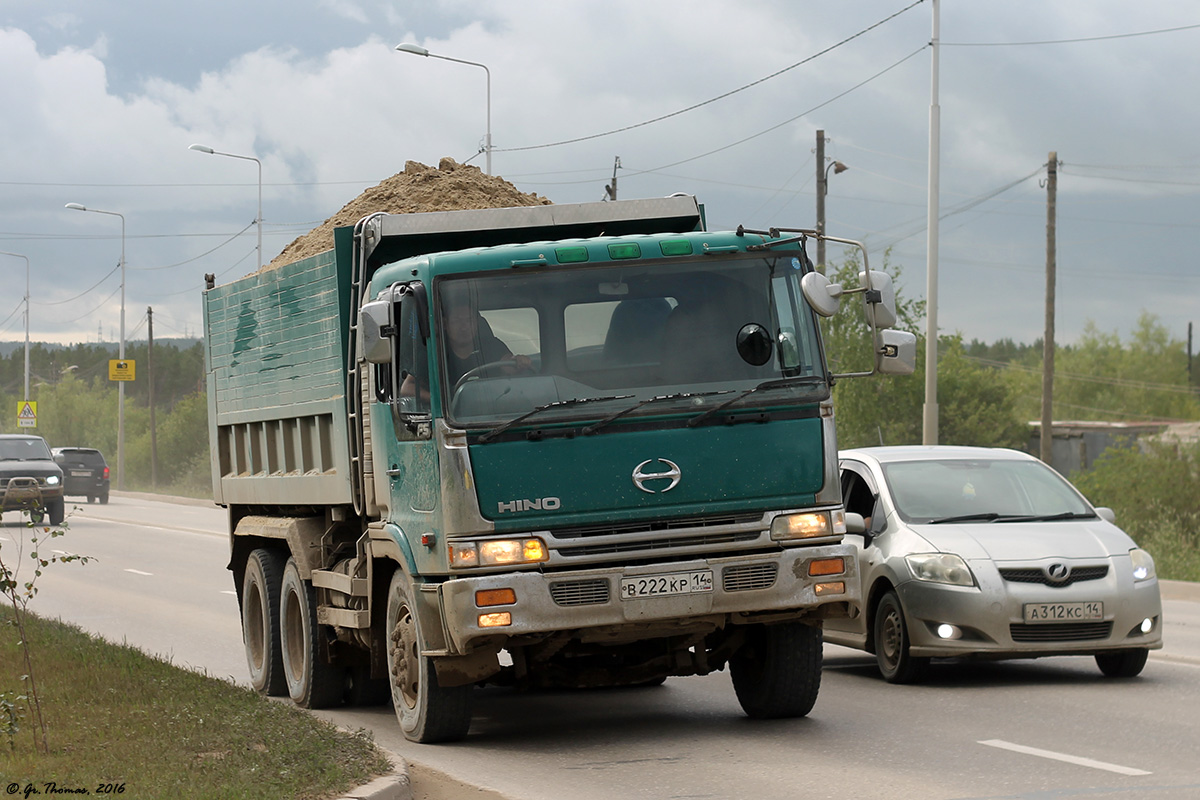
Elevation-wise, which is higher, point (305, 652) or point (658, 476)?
point (658, 476)

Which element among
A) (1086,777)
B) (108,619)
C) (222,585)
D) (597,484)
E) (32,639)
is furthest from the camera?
(222,585)

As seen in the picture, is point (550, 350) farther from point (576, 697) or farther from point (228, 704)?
point (576, 697)

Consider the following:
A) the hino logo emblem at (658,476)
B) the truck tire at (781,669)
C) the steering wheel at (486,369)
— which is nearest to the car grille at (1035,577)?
the truck tire at (781,669)

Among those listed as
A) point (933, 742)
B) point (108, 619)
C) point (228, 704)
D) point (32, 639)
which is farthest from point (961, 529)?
point (108, 619)

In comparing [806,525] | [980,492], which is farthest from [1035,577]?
[806,525]

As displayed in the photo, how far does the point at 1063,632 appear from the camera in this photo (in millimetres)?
10102

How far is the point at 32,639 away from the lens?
41.0ft

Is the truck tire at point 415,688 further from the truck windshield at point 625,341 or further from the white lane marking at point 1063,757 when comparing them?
the white lane marking at point 1063,757

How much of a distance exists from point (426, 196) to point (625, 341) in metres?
2.82

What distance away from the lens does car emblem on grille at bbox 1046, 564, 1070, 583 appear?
1009cm

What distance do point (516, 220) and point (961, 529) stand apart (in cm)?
378

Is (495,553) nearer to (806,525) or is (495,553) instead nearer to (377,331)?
(377,331)

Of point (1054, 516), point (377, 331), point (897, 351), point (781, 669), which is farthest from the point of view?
point (1054, 516)

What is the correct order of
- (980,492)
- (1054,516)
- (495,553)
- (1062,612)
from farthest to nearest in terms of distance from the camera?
(980,492), (1054,516), (1062,612), (495,553)
